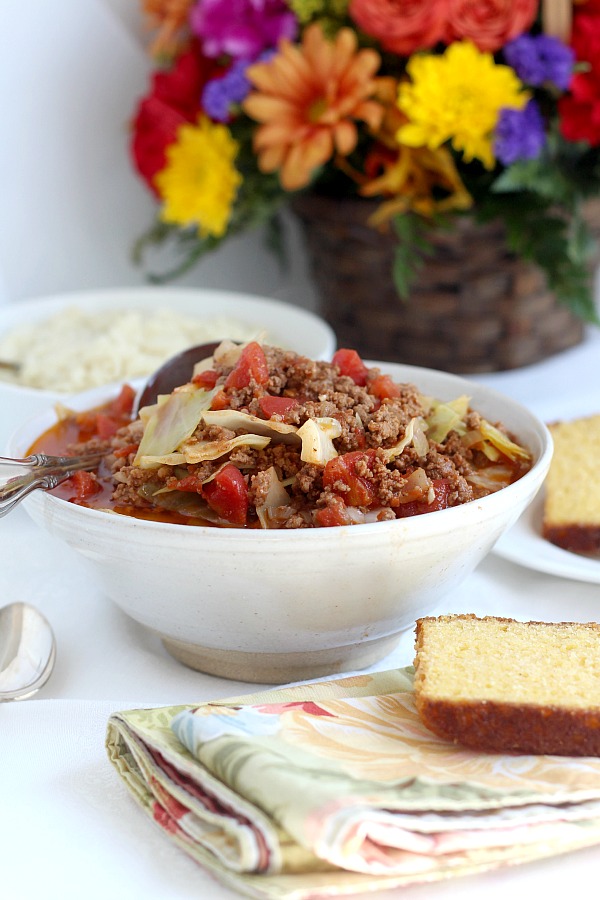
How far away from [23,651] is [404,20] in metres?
1.94

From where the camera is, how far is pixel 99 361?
2588 mm

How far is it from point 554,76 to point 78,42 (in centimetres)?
167

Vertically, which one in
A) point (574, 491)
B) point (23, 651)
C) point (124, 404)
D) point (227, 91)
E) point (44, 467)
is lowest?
point (574, 491)

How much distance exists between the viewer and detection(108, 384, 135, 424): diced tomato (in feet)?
6.62

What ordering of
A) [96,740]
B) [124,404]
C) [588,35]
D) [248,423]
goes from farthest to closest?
[588,35], [124,404], [248,423], [96,740]

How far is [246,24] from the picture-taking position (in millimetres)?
2982

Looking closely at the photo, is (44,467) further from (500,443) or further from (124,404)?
(500,443)

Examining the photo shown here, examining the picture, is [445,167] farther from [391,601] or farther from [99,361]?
[391,601]

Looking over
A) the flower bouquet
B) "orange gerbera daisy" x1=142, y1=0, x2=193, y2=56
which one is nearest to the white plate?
the flower bouquet

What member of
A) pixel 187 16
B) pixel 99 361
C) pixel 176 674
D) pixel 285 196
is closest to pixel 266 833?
pixel 176 674

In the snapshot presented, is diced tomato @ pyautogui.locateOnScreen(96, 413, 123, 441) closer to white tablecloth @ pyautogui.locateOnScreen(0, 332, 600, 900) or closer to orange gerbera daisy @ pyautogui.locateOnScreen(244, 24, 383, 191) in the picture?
white tablecloth @ pyautogui.locateOnScreen(0, 332, 600, 900)

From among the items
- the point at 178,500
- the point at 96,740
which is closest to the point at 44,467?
the point at 178,500

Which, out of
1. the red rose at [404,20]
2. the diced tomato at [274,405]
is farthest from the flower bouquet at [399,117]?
the diced tomato at [274,405]

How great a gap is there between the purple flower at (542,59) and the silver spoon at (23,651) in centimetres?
199
